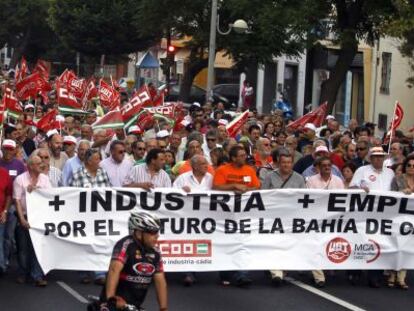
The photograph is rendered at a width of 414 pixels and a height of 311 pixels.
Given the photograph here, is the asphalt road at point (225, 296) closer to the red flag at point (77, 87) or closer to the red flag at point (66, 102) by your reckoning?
the red flag at point (66, 102)

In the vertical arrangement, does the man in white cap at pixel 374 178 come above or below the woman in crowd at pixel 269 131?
below

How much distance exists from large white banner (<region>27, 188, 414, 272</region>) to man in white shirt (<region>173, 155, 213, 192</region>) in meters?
0.26

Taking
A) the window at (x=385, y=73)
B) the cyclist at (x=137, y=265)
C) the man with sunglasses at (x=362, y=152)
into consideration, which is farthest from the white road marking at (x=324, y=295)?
the window at (x=385, y=73)

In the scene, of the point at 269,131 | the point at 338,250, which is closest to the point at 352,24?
the point at 269,131

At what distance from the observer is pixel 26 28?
7444cm

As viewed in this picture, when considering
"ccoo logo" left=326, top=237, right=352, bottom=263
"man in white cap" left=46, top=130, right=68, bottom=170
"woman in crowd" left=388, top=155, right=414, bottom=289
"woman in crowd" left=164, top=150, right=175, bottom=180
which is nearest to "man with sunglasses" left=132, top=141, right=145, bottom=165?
"woman in crowd" left=164, top=150, right=175, bottom=180

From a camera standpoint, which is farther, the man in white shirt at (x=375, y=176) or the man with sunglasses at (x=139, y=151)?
the man with sunglasses at (x=139, y=151)

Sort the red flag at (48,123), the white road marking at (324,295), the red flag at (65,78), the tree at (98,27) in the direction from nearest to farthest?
the white road marking at (324,295), the red flag at (48,123), the red flag at (65,78), the tree at (98,27)

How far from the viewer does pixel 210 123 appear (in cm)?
2236

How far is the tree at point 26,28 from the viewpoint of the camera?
237ft

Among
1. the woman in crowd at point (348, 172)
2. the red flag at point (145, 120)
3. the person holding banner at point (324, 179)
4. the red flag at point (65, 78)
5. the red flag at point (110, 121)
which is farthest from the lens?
the red flag at point (65, 78)

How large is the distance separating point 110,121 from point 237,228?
19.8ft

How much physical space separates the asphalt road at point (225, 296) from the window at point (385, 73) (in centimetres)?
3020

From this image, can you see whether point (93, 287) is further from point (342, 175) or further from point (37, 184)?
point (342, 175)
